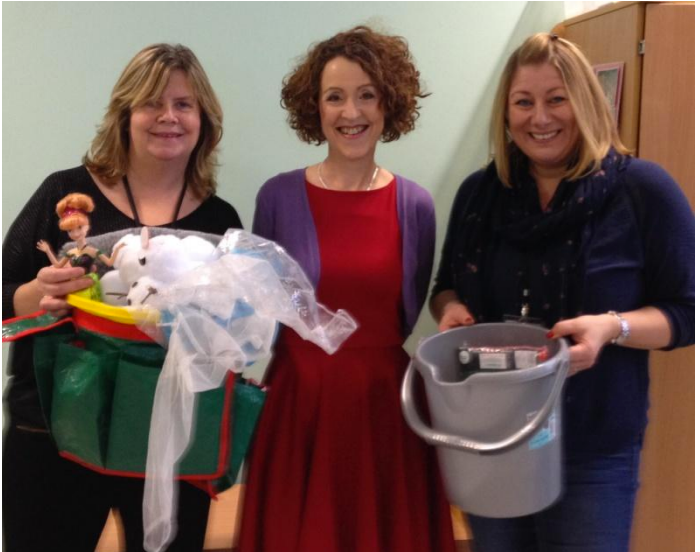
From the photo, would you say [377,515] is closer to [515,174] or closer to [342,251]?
[342,251]

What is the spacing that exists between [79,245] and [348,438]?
629 millimetres

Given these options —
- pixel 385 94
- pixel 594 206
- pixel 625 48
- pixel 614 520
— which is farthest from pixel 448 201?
pixel 614 520

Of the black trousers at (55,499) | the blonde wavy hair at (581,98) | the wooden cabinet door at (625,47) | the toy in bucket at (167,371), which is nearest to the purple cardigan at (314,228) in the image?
the toy in bucket at (167,371)

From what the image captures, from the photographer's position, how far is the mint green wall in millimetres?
1968

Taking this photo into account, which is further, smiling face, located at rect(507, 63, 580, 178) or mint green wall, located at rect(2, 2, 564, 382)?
mint green wall, located at rect(2, 2, 564, 382)

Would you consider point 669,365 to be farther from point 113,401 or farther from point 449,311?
point 113,401

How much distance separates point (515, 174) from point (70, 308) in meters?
0.82

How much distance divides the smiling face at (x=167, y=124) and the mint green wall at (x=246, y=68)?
76 centimetres

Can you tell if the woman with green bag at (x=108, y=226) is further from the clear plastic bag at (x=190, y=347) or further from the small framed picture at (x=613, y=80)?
the small framed picture at (x=613, y=80)

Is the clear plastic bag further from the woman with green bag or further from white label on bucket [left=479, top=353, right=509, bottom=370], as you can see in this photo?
white label on bucket [left=479, top=353, right=509, bottom=370]

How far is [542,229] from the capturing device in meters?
1.13

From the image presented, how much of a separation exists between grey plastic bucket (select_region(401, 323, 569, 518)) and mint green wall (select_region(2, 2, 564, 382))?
1168 millimetres

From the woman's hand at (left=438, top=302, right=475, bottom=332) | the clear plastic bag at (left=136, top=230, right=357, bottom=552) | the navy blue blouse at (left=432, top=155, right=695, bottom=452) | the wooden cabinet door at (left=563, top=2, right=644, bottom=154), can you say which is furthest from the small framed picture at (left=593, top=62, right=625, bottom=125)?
the clear plastic bag at (left=136, top=230, right=357, bottom=552)

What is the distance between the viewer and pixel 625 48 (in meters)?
1.76
